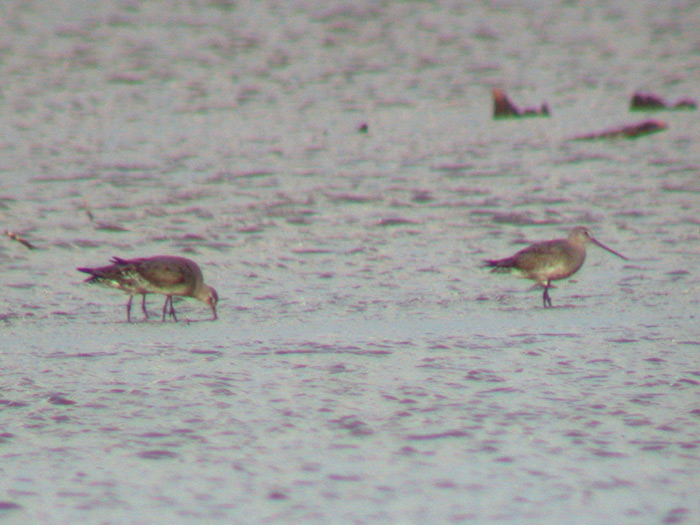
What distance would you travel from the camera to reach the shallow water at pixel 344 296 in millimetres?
5375

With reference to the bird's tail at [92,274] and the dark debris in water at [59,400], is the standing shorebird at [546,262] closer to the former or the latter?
the bird's tail at [92,274]

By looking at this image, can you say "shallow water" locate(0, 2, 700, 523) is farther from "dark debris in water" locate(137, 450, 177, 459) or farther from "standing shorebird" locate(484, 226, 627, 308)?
"standing shorebird" locate(484, 226, 627, 308)

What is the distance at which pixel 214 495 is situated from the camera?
17.0 feet

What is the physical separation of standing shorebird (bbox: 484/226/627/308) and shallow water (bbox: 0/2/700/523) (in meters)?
0.21

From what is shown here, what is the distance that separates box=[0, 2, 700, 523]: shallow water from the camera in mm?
5375

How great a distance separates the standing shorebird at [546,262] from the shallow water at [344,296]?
0.21m

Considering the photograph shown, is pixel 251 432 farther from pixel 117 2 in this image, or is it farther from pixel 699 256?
pixel 117 2

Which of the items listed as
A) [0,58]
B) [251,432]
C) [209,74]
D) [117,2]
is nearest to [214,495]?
[251,432]

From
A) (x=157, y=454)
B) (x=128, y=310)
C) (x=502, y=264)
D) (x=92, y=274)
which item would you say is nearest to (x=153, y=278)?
(x=128, y=310)

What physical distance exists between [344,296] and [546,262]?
1573 mm

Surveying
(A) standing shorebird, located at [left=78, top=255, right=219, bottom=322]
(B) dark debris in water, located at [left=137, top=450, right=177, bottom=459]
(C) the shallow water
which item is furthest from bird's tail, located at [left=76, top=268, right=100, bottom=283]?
(B) dark debris in water, located at [left=137, top=450, right=177, bottom=459]

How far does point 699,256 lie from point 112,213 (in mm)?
5452

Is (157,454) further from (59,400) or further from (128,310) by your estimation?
(128,310)

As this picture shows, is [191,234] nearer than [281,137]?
Yes
